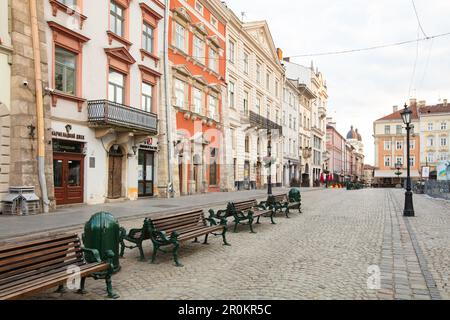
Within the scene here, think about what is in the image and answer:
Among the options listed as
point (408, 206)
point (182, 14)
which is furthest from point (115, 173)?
point (408, 206)

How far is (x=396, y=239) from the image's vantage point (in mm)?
9594

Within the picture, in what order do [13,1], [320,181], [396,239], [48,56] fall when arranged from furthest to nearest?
[320,181], [48,56], [13,1], [396,239]

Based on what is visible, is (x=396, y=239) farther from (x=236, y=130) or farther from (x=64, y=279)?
(x=236, y=130)

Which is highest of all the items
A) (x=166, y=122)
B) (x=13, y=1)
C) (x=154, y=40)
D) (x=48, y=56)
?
(x=154, y=40)

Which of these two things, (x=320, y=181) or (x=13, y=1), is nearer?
(x=13, y=1)

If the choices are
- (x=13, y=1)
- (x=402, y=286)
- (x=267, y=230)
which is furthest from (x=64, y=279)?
(x=13, y=1)

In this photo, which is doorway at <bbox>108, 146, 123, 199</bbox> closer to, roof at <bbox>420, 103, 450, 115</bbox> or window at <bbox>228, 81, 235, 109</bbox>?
window at <bbox>228, 81, 235, 109</bbox>

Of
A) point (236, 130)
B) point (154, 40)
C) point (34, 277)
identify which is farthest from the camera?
point (236, 130)

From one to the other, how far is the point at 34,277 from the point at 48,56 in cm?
1325

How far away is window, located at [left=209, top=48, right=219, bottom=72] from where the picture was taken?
1202 inches

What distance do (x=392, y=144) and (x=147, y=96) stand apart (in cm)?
7602

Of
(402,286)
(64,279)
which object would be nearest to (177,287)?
(64,279)

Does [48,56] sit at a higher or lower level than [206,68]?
lower

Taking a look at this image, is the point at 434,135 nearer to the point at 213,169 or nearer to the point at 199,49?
the point at 213,169
